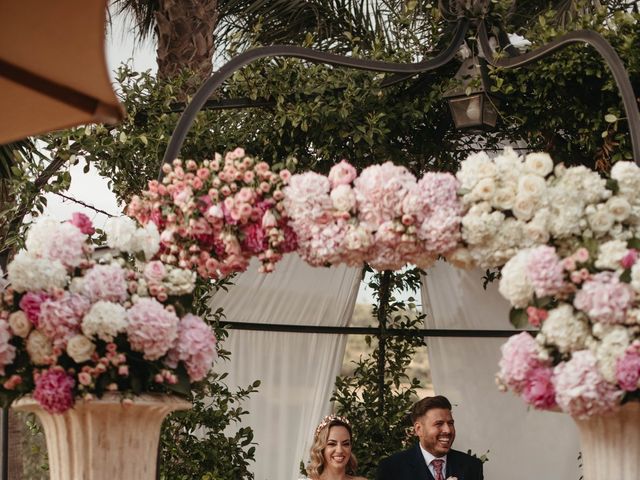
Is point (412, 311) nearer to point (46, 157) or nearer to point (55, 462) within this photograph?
point (46, 157)

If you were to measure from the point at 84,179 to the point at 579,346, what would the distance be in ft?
30.4

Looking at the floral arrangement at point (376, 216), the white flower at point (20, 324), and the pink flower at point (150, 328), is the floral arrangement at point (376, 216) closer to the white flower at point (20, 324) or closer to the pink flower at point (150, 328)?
the pink flower at point (150, 328)

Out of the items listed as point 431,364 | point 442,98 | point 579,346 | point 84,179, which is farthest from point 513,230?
point 84,179

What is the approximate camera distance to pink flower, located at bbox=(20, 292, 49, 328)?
3.63m

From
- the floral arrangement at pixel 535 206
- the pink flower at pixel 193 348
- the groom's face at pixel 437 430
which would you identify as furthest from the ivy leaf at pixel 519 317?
the groom's face at pixel 437 430

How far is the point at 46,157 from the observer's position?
22.1 ft

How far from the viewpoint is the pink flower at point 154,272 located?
148 inches

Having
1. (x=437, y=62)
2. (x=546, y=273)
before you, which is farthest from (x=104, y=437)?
(x=437, y=62)

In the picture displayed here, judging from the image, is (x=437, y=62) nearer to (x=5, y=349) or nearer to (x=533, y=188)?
(x=533, y=188)

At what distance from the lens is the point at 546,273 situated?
3.45 meters

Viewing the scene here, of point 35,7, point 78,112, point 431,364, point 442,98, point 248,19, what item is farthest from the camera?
point 248,19

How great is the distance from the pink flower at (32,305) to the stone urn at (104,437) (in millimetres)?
295

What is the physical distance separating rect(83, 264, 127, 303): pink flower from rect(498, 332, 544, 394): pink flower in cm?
132

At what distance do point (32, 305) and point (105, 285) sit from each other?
0.82ft
